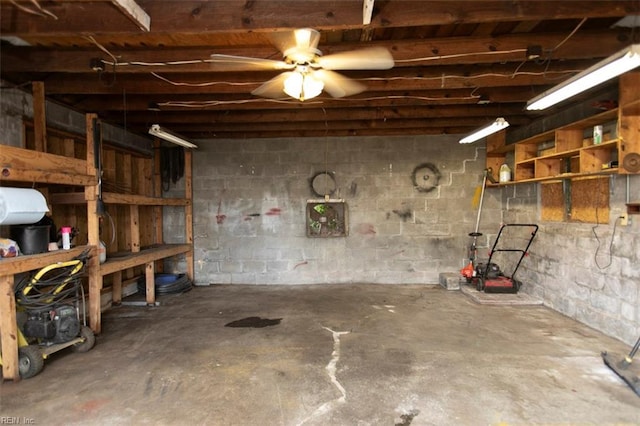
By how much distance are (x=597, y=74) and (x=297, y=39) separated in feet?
7.07

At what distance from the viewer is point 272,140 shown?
5840mm

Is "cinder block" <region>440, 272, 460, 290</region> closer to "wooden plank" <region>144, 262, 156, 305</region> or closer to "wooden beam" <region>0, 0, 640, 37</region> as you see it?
"wooden beam" <region>0, 0, 640, 37</region>

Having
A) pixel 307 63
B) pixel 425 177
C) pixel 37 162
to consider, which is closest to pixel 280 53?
pixel 307 63

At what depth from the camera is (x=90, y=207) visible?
336cm

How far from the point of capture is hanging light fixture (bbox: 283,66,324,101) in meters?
2.51

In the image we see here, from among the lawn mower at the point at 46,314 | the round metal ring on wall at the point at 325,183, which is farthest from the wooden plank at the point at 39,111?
the round metal ring on wall at the point at 325,183

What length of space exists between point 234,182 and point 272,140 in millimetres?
986

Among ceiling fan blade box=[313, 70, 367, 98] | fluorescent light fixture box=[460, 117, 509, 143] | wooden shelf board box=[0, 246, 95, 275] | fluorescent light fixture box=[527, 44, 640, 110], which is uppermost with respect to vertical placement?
ceiling fan blade box=[313, 70, 367, 98]

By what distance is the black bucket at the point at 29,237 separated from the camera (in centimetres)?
281

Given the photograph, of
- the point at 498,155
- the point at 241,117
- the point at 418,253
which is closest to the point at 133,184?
the point at 241,117

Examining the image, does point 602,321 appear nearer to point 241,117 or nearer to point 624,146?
point 624,146

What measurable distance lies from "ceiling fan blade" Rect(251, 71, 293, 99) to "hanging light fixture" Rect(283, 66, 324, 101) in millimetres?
46

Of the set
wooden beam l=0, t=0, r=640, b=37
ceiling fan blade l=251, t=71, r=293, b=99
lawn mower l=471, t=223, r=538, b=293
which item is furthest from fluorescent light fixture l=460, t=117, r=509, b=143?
ceiling fan blade l=251, t=71, r=293, b=99

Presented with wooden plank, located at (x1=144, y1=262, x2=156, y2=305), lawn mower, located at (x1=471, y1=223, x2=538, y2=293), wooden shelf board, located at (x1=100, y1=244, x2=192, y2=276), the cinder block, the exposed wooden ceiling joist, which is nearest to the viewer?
the exposed wooden ceiling joist
